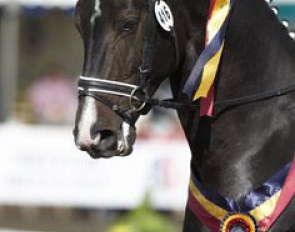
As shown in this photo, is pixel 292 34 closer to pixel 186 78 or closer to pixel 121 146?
pixel 186 78

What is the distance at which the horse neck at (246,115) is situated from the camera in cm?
430

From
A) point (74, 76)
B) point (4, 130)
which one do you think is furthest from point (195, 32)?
point (74, 76)

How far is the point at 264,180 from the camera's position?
4.26 metres

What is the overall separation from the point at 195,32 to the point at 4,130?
851 centimetres

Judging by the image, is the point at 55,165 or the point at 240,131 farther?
the point at 55,165

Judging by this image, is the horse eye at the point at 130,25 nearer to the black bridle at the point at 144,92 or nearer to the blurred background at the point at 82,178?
the black bridle at the point at 144,92

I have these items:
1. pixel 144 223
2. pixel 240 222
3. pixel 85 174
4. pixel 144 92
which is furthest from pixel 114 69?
pixel 85 174

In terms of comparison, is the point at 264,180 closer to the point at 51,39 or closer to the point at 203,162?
the point at 203,162

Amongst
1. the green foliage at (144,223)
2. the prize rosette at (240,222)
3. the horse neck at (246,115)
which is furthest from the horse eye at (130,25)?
the green foliage at (144,223)

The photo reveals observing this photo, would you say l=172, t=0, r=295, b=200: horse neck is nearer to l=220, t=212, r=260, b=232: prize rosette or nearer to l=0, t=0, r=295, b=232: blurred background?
l=220, t=212, r=260, b=232: prize rosette

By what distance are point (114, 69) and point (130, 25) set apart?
0.64ft

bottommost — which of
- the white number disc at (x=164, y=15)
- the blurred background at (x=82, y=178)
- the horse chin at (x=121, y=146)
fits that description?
the blurred background at (x=82, y=178)

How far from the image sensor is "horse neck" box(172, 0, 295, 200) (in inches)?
169

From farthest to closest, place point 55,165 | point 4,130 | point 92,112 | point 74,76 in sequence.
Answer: point 74,76
point 4,130
point 55,165
point 92,112
